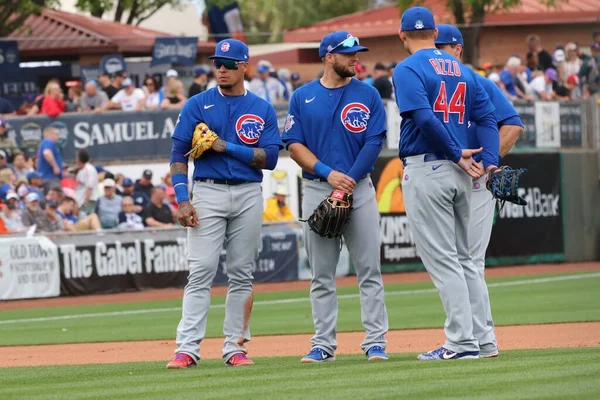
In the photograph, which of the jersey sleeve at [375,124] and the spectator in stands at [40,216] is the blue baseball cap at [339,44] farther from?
the spectator in stands at [40,216]

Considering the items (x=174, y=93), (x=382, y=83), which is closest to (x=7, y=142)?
(x=174, y=93)

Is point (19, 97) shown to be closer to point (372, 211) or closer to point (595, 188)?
point (595, 188)

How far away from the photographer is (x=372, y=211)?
8125 mm

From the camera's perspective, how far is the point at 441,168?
7.50m

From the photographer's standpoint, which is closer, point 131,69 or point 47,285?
point 47,285

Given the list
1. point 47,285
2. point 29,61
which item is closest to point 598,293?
point 47,285

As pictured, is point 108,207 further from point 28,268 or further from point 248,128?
point 248,128

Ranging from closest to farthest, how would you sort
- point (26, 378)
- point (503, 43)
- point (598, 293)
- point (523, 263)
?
point (26, 378) → point (598, 293) → point (523, 263) → point (503, 43)

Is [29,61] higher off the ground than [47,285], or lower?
higher

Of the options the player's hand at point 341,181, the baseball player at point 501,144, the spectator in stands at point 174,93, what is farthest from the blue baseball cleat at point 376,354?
the spectator in stands at point 174,93

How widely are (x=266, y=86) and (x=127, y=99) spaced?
2.64 metres

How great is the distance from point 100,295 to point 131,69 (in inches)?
316

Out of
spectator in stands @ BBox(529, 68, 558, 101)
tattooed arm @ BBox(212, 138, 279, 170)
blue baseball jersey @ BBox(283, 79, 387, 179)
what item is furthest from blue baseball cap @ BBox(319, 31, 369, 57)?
spectator in stands @ BBox(529, 68, 558, 101)

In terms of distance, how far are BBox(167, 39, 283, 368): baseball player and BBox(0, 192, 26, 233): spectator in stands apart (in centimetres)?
1040
